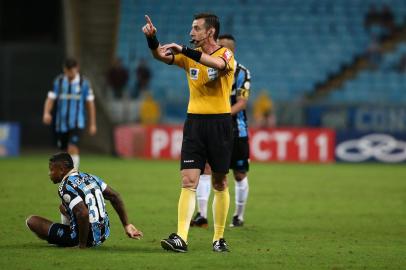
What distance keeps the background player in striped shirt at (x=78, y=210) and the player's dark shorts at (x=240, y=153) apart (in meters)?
2.76

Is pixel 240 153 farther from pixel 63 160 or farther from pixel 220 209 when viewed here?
pixel 63 160

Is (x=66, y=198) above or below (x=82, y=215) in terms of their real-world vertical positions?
above

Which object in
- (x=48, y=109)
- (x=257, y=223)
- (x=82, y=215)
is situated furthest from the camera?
(x=48, y=109)

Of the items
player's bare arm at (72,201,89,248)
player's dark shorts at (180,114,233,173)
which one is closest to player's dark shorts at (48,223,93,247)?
player's bare arm at (72,201,89,248)

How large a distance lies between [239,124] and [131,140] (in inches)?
545

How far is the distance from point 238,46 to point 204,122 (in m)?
21.8

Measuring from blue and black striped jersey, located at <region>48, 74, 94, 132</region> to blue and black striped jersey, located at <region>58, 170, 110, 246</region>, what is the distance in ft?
20.9

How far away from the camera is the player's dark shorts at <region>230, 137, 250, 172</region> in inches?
451

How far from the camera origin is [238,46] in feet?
101

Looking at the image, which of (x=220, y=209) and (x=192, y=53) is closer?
(x=192, y=53)

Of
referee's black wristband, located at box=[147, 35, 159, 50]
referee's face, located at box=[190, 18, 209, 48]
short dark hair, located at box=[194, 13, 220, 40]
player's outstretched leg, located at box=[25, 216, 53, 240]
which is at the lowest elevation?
player's outstretched leg, located at box=[25, 216, 53, 240]

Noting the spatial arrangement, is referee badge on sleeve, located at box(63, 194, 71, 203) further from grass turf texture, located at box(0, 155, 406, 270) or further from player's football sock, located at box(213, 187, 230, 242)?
player's football sock, located at box(213, 187, 230, 242)

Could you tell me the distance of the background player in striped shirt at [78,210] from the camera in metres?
8.71

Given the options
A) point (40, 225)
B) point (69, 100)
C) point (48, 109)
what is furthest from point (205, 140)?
point (69, 100)
